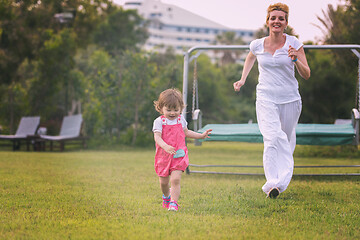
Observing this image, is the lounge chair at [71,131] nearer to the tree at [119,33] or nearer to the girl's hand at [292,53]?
the girl's hand at [292,53]

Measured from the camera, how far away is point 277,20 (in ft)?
14.3

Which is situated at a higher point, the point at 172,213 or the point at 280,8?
the point at 280,8

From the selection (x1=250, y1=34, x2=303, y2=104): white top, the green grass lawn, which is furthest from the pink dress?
(x1=250, y1=34, x2=303, y2=104): white top

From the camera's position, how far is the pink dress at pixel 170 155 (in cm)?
367

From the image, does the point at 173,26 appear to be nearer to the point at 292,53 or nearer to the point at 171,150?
the point at 292,53

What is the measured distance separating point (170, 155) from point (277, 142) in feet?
3.70

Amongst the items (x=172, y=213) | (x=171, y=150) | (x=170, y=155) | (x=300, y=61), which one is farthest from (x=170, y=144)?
(x=300, y=61)

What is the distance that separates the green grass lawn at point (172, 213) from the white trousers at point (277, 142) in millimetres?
196

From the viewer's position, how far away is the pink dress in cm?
367

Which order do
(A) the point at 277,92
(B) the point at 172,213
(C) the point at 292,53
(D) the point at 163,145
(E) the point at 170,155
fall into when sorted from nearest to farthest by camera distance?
(B) the point at 172,213, (D) the point at 163,145, (E) the point at 170,155, (C) the point at 292,53, (A) the point at 277,92

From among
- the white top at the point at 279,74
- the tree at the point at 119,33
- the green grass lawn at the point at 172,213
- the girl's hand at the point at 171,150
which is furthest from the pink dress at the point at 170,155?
the tree at the point at 119,33

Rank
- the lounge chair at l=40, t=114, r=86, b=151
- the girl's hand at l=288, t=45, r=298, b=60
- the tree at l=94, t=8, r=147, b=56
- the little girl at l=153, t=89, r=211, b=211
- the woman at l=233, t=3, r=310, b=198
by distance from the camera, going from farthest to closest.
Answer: the tree at l=94, t=8, r=147, b=56, the lounge chair at l=40, t=114, r=86, b=151, the woman at l=233, t=3, r=310, b=198, the girl's hand at l=288, t=45, r=298, b=60, the little girl at l=153, t=89, r=211, b=211

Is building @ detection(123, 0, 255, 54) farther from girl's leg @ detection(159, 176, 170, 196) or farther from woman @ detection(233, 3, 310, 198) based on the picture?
girl's leg @ detection(159, 176, 170, 196)

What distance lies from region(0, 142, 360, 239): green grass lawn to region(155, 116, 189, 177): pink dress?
11.8 inches
